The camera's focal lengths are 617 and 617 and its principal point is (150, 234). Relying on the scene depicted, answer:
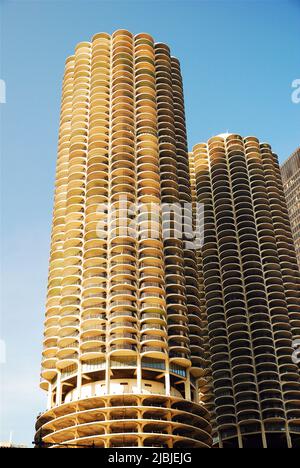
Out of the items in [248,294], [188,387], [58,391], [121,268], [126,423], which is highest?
[248,294]

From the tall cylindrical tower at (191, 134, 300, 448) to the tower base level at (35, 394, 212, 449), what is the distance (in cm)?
3058

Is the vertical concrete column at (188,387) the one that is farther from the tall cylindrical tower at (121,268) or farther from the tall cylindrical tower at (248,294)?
the tall cylindrical tower at (248,294)

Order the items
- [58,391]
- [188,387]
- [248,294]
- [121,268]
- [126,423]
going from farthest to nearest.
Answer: [248,294], [121,268], [188,387], [58,391], [126,423]

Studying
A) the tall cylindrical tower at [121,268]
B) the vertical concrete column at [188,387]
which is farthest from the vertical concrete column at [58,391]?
the vertical concrete column at [188,387]

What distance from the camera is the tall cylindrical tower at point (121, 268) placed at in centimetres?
8794

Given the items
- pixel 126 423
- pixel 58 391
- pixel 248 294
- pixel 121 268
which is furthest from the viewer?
pixel 248 294

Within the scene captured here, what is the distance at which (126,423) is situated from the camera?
84.2 meters

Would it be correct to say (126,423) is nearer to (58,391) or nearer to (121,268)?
(58,391)

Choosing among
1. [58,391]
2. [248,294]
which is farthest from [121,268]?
[248,294]

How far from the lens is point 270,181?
15362 cm

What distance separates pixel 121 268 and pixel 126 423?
2524 cm

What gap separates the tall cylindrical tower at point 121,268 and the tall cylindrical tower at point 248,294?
2089cm
